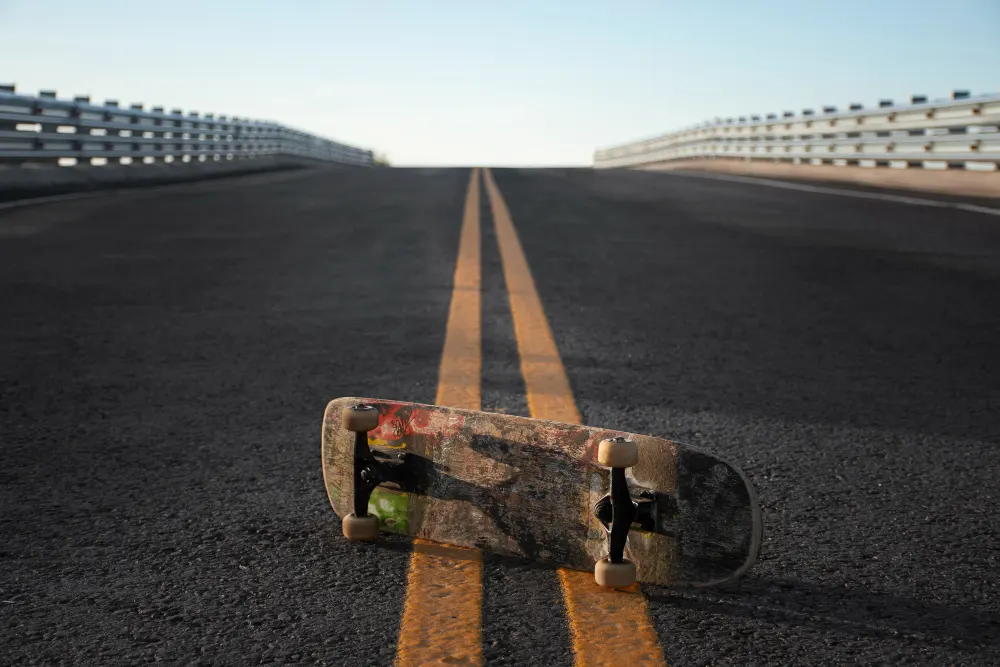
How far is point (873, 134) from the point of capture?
56.5 feet

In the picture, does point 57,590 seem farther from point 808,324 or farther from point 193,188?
point 193,188

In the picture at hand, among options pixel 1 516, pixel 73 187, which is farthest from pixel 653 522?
pixel 73 187

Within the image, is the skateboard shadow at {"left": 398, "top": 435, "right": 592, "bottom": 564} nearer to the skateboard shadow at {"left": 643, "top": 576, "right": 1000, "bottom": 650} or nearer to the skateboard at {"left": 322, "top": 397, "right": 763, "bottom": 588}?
the skateboard at {"left": 322, "top": 397, "right": 763, "bottom": 588}

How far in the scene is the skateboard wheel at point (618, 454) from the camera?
2148 millimetres

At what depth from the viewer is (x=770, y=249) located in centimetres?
811

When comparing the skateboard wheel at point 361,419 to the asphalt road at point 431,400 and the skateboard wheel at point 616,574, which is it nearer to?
the asphalt road at point 431,400

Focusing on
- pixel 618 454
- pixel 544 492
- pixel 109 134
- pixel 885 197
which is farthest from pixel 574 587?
pixel 109 134

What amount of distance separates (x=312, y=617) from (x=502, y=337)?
2884mm

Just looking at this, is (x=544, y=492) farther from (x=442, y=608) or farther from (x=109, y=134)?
(x=109, y=134)

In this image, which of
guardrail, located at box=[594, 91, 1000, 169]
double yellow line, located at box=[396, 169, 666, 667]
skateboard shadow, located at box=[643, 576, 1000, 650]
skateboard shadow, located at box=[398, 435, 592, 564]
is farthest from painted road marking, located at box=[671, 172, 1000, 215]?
skateboard shadow, located at box=[398, 435, 592, 564]

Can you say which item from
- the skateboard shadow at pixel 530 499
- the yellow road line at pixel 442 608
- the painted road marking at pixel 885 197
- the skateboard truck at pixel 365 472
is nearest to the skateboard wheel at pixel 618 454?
the skateboard shadow at pixel 530 499

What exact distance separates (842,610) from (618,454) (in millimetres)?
564

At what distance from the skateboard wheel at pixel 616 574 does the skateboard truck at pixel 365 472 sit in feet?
1.85

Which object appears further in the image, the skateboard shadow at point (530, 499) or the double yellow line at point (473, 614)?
the skateboard shadow at point (530, 499)
